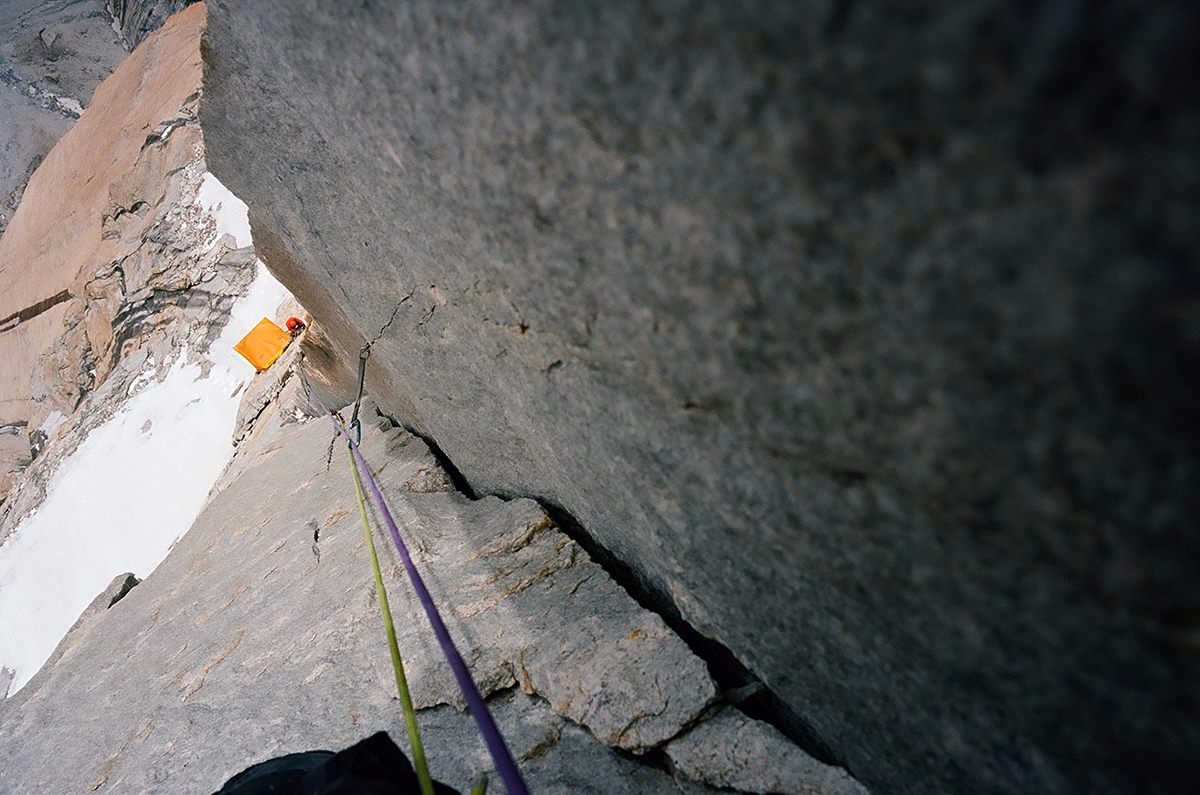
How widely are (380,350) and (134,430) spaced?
20.9ft

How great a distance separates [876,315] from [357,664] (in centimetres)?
123

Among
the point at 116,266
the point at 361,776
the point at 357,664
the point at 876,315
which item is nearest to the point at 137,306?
the point at 116,266

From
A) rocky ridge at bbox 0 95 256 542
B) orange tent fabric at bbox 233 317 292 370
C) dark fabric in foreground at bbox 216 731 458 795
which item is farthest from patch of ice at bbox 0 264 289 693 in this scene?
dark fabric in foreground at bbox 216 731 458 795

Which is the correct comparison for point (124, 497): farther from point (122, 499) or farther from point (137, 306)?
point (137, 306)

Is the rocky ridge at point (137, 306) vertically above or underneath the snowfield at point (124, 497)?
above

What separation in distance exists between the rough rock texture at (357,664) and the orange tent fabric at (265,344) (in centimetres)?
417

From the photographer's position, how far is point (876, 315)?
465 millimetres

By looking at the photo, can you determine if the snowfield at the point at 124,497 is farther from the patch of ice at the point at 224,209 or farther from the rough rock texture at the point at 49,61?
the rough rock texture at the point at 49,61

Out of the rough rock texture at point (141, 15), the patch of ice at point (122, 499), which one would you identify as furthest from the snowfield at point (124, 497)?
the rough rock texture at point (141, 15)

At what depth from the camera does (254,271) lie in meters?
6.91

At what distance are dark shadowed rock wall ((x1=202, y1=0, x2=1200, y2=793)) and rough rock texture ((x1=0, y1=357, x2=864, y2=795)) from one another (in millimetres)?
235

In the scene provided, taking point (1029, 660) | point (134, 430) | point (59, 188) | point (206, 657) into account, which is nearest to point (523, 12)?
point (1029, 660)

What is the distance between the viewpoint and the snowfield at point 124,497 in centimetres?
536

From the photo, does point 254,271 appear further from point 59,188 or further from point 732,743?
point 732,743
